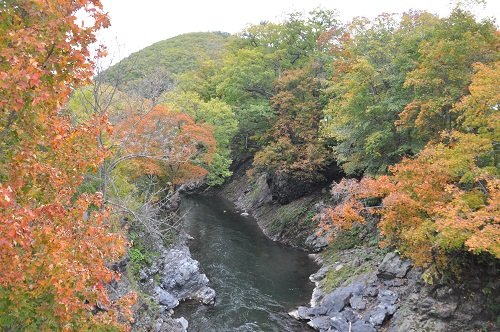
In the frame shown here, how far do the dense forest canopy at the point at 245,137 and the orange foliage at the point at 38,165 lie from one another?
2 centimetres

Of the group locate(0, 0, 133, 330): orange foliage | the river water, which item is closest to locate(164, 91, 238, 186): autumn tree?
the river water

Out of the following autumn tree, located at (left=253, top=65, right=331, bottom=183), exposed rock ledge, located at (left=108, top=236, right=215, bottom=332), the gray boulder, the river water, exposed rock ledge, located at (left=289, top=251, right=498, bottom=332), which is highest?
autumn tree, located at (left=253, top=65, right=331, bottom=183)

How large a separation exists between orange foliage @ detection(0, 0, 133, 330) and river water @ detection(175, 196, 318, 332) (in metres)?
11.2

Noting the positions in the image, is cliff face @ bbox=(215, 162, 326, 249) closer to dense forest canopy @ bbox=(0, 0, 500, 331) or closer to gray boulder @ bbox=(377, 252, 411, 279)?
dense forest canopy @ bbox=(0, 0, 500, 331)

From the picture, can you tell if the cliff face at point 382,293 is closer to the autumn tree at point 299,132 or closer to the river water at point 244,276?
the river water at point 244,276

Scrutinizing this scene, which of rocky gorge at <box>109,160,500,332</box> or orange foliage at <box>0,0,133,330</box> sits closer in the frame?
orange foliage at <box>0,0,133,330</box>

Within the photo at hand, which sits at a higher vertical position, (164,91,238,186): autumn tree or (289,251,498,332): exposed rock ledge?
(164,91,238,186): autumn tree

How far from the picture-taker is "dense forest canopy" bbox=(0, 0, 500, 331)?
16.8 feet

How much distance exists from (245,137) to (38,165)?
117ft

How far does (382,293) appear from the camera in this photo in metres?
16.7

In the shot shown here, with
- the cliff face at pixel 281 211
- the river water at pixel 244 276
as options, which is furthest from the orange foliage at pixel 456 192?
the cliff face at pixel 281 211

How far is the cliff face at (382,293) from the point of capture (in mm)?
13328

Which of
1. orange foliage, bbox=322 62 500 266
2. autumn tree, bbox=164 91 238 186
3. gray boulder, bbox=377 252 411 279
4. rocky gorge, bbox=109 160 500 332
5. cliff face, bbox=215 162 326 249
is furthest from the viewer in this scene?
autumn tree, bbox=164 91 238 186

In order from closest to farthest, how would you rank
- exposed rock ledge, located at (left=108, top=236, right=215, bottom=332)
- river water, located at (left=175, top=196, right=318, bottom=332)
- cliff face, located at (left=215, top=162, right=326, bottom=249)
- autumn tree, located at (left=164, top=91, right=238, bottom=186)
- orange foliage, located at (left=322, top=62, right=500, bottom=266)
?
orange foliage, located at (left=322, top=62, right=500, bottom=266) < exposed rock ledge, located at (left=108, top=236, right=215, bottom=332) < river water, located at (left=175, top=196, right=318, bottom=332) < cliff face, located at (left=215, top=162, right=326, bottom=249) < autumn tree, located at (left=164, top=91, right=238, bottom=186)
